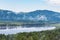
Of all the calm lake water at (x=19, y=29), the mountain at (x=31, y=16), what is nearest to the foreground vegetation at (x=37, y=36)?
the calm lake water at (x=19, y=29)

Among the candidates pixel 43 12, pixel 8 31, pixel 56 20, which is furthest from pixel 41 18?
pixel 8 31

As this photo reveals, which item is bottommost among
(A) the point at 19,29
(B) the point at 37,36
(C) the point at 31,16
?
(B) the point at 37,36

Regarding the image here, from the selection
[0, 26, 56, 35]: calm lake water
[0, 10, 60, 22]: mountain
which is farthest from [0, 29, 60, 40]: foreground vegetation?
[0, 10, 60, 22]: mountain

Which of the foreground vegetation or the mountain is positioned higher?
the mountain

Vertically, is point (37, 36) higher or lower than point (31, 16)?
lower

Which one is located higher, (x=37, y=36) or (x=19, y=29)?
(x=19, y=29)

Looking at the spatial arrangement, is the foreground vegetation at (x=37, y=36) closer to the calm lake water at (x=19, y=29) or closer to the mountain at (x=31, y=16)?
the calm lake water at (x=19, y=29)

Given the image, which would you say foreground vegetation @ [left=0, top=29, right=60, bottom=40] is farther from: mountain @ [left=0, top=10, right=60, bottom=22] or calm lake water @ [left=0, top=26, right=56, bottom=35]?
mountain @ [left=0, top=10, right=60, bottom=22]

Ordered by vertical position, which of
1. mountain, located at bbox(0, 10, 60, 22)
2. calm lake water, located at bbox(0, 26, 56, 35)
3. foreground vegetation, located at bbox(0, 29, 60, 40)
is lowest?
foreground vegetation, located at bbox(0, 29, 60, 40)
